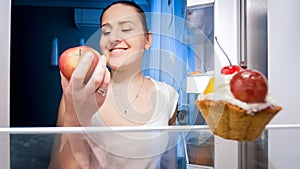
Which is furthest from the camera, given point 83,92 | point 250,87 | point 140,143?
point 140,143

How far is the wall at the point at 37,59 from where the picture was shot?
98cm

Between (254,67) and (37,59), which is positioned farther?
(254,67)

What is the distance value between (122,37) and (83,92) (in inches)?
8.7

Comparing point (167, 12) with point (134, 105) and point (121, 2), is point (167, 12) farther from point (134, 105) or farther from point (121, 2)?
point (134, 105)

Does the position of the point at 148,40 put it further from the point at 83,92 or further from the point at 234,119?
the point at 234,119

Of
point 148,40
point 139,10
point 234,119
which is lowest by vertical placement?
point 234,119

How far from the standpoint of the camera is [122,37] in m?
0.98

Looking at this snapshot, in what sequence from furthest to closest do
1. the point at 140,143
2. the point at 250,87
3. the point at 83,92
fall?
the point at 140,143, the point at 83,92, the point at 250,87

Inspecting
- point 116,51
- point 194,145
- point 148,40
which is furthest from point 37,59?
point 194,145

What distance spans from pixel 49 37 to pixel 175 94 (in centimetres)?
47

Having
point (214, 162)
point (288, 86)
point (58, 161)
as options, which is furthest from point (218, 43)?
point (58, 161)

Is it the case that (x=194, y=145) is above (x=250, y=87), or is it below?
below

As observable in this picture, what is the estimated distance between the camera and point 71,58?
98cm

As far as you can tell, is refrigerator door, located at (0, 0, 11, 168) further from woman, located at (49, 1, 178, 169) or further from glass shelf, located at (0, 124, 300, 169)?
woman, located at (49, 1, 178, 169)
